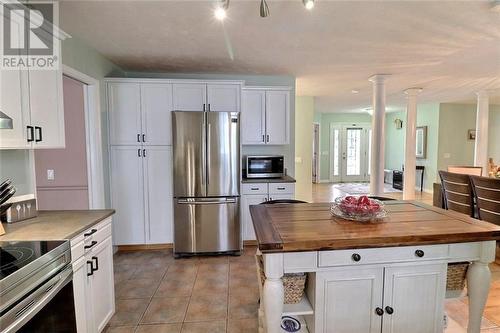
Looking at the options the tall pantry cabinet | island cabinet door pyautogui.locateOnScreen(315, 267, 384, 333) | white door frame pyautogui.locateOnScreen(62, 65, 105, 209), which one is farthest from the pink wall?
island cabinet door pyautogui.locateOnScreen(315, 267, 384, 333)

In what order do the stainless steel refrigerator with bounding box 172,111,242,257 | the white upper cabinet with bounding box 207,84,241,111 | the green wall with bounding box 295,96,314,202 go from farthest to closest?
the green wall with bounding box 295,96,314,202 → the white upper cabinet with bounding box 207,84,241,111 → the stainless steel refrigerator with bounding box 172,111,242,257

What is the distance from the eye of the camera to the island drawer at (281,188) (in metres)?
3.71

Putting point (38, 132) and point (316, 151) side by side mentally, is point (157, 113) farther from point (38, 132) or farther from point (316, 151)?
point (316, 151)

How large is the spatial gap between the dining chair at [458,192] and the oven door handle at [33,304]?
4.19 meters

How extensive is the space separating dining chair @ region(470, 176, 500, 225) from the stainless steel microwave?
2.34m

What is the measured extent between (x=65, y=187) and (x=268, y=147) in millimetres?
2784

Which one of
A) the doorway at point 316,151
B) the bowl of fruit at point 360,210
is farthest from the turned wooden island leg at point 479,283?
the doorway at point 316,151

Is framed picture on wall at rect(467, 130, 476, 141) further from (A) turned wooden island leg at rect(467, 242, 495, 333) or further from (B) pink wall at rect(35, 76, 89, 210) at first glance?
(B) pink wall at rect(35, 76, 89, 210)

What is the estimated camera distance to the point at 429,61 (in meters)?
3.46

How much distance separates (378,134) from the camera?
439cm

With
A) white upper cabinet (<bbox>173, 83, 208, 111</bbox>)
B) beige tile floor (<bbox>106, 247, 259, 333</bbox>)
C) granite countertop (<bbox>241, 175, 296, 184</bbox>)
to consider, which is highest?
white upper cabinet (<bbox>173, 83, 208, 111</bbox>)

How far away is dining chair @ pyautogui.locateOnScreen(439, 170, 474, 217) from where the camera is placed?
342 centimetres

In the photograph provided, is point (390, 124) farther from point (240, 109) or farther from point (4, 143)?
point (4, 143)

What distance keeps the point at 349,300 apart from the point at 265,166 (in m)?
2.50
